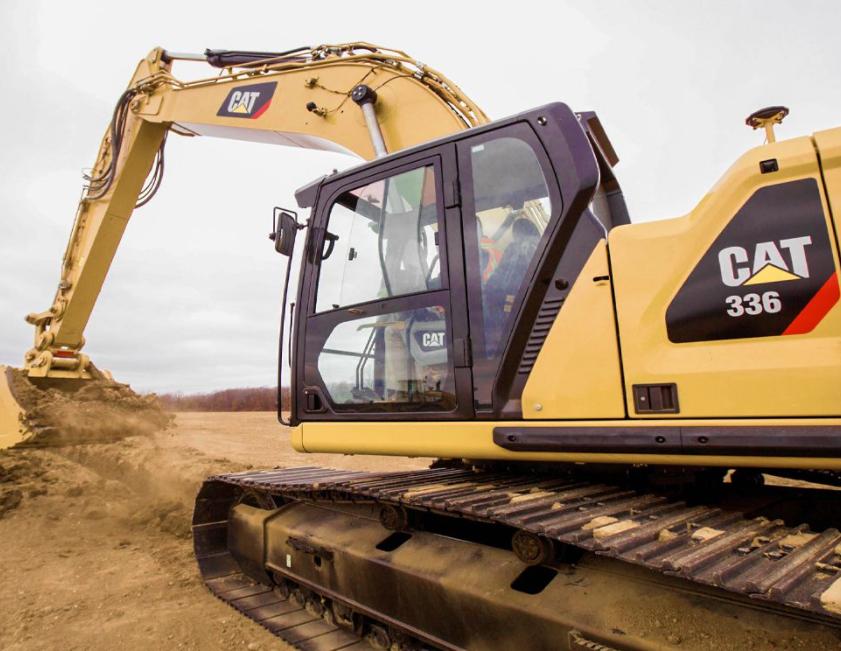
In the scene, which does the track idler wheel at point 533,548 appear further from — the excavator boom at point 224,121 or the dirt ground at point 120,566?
the excavator boom at point 224,121

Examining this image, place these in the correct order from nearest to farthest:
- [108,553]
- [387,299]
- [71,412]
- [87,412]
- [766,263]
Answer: [766,263]
[387,299]
[108,553]
[71,412]
[87,412]

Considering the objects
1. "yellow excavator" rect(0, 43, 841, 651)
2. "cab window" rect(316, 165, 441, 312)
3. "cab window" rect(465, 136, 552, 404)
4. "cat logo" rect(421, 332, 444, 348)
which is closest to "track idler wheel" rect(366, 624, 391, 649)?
"yellow excavator" rect(0, 43, 841, 651)

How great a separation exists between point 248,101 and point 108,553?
426 cm

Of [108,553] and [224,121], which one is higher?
[224,121]

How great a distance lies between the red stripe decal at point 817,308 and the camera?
6.38ft

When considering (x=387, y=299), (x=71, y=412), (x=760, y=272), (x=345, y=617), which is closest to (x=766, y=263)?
(x=760, y=272)

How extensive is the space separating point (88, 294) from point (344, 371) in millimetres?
5221

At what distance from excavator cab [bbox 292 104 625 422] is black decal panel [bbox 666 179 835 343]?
0.50 meters

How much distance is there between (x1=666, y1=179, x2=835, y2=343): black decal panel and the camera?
1996 mm

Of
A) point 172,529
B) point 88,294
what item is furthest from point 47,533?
point 88,294

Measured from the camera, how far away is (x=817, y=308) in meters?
1.96

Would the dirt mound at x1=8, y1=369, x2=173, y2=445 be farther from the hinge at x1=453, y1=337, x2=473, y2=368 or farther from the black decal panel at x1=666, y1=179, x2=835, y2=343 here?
the black decal panel at x1=666, y1=179, x2=835, y2=343

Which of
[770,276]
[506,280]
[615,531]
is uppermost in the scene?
[506,280]

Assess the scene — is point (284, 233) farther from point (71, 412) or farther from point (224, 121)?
point (71, 412)
